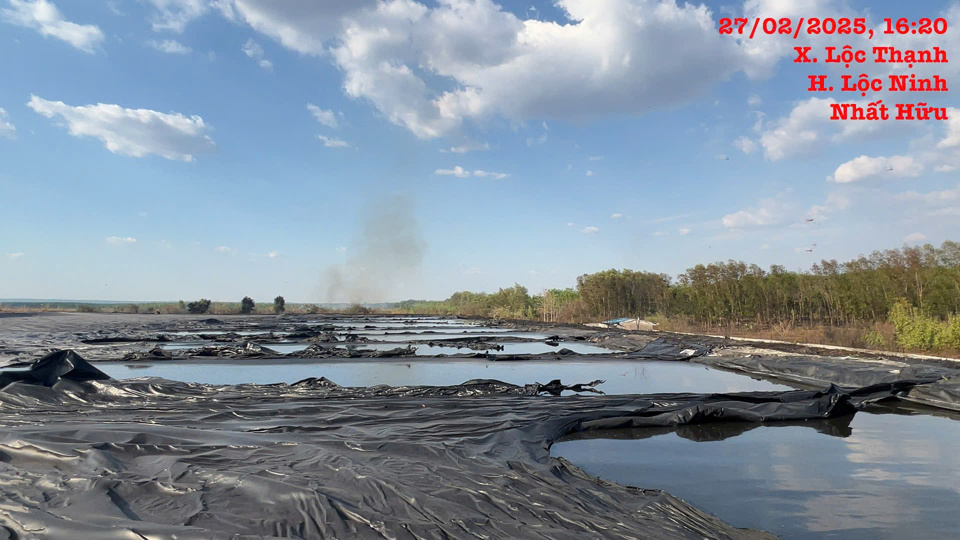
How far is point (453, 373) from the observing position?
32.0 ft

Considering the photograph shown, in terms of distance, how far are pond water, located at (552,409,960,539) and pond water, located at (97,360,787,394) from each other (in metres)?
2.56

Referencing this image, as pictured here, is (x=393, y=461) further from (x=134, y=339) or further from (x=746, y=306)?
(x=746, y=306)

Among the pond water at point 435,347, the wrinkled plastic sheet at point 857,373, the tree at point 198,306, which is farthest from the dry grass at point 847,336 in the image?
the tree at point 198,306

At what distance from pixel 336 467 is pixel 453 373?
21.1ft

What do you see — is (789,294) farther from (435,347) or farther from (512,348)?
(435,347)

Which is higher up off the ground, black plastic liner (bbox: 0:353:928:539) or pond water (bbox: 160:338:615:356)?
black plastic liner (bbox: 0:353:928:539)

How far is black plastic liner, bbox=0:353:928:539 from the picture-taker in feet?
8.50

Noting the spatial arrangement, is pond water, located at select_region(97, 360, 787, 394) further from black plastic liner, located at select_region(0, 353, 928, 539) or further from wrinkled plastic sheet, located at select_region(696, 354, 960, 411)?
black plastic liner, located at select_region(0, 353, 928, 539)

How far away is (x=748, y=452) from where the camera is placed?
453cm

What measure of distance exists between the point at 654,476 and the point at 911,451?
256 cm

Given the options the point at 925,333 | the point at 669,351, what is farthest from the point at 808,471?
the point at 925,333

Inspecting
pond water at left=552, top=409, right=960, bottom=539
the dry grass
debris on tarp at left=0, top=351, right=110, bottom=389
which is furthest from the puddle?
pond water at left=552, top=409, right=960, bottom=539

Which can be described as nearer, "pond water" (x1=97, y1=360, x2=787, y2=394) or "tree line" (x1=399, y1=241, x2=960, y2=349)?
"pond water" (x1=97, y1=360, x2=787, y2=394)

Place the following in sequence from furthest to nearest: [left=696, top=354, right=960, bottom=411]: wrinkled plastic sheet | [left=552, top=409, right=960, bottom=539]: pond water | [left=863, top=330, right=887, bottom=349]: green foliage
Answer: [left=863, top=330, right=887, bottom=349]: green foliage
[left=696, top=354, right=960, bottom=411]: wrinkled plastic sheet
[left=552, top=409, right=960, bottom=539]: pond water
